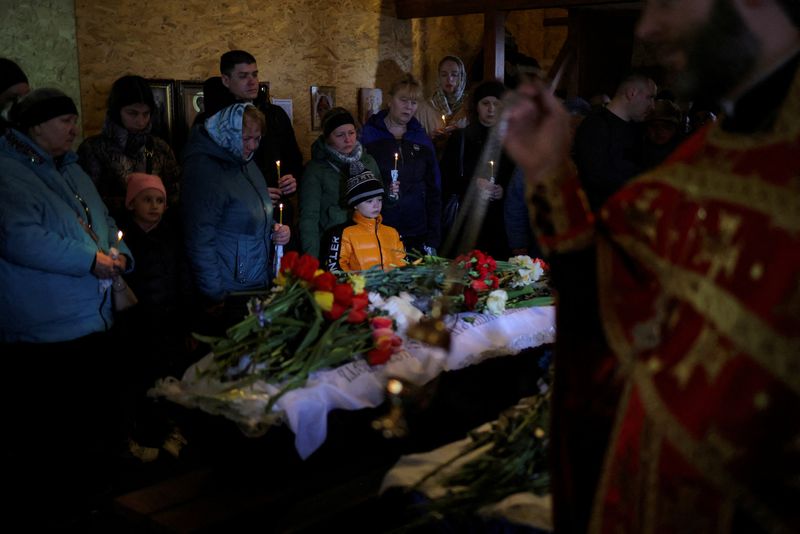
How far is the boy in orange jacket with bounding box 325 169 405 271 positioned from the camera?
492 centimetres

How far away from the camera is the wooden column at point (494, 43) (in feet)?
26.3

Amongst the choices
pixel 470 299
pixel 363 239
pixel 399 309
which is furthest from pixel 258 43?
pixel 399 309

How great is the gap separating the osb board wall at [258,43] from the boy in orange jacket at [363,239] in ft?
8.50

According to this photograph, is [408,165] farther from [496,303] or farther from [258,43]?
[258,43]

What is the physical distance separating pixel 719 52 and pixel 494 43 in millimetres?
6968

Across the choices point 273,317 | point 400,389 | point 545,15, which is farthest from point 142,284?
point 545,15

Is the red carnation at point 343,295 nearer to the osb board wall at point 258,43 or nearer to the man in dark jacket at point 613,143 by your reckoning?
the man in dark jacket at point 613,143

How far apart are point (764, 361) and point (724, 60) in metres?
0.59

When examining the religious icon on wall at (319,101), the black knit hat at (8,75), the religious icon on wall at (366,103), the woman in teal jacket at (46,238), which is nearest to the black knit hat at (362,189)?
the woman in teal jacket at (46,238)

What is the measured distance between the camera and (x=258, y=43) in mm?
7258

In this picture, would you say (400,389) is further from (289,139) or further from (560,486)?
(289,139)

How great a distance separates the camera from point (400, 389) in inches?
133

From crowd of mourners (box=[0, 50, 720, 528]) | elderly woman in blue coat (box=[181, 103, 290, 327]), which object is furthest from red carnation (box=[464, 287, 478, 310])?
elderly woman in blue coat (box=[181, 103, 290, 327])

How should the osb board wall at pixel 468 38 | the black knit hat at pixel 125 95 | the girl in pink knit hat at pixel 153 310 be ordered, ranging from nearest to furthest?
A: the girl in pink knit hat at pixel 153 310, the black knit hat at pixel 125 95, the osb board wall at pixel 468 38
